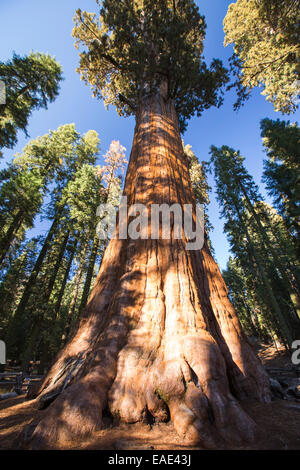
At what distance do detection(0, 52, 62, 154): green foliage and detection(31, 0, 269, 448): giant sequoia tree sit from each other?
10.6 meters

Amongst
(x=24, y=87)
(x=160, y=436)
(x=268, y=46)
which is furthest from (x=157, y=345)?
(x=24, y=87)

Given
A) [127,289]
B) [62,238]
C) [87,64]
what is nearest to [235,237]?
[62,238]

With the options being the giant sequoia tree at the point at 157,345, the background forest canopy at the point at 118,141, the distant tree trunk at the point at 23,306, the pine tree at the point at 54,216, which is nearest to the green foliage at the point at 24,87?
the background forest canopy at the point at 118,141

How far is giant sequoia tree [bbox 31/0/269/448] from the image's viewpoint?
1.58 meters

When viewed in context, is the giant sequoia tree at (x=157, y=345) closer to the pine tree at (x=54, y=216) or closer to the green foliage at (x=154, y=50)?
the green foliage at (x=154, y=50)

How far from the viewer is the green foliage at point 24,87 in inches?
431

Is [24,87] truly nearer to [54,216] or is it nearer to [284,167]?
[54,216]

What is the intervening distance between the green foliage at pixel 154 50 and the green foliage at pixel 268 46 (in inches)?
57.9

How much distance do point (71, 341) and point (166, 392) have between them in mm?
1575

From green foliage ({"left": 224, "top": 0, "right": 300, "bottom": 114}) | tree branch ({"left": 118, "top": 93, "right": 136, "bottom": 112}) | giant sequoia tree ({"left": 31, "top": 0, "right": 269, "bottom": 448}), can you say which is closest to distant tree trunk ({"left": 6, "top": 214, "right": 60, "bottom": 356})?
tree branch ({"left": 118, "top": 93, "right": 136, "bottom": 112})

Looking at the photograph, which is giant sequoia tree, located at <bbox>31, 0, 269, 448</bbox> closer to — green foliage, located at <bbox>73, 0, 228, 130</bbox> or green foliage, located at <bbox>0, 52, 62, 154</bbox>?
green foliage, located at <bbox>73, 0, 228, 130</bbox>

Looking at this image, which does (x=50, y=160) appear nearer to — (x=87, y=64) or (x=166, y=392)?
(x=87, y=64)

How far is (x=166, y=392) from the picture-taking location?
1.72 meters

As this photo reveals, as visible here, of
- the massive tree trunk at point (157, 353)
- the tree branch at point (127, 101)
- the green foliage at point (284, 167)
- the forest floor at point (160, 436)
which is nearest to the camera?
the forest floor at point (160, 436)
